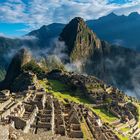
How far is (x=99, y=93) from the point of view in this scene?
130m

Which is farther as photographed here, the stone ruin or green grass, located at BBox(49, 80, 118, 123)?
green grass, located at BBox(49, 80, 118, 123)

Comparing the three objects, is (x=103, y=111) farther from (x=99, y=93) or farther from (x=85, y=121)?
(x=85, y=121)

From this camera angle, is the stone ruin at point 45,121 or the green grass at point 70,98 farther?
the green grass at point 70,98

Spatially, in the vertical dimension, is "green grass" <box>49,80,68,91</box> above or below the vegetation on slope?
above

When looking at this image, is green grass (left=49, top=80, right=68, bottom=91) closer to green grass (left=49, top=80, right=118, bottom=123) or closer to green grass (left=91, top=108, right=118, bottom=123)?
green grass (left=49, top=80, right=118, bottom=123)

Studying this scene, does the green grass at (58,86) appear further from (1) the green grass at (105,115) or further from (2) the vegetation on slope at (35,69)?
(1) the green grass at (105,115)

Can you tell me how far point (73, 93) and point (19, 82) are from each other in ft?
66.5

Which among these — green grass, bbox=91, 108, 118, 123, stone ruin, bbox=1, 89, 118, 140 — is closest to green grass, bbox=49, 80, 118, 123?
green grass, bbox=91, 108, 118, 123

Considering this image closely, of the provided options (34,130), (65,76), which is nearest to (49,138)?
(34,130)

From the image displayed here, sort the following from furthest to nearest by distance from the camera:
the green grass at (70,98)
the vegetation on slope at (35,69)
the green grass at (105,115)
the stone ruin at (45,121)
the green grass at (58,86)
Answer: the vegetation on slope at (35,69) < the green grass at (58,86) < the green grass at (70,98) < the green grass at (105,115) < the stone ruin at (45,121)

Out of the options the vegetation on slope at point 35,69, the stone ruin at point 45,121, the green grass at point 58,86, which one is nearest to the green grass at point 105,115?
the stone ruin at point 45,121

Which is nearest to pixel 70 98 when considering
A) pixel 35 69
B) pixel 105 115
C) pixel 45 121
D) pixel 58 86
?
pixel 105 115

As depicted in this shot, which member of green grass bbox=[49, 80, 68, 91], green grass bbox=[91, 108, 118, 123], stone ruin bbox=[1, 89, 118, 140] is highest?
stone ruin bbox=[1, 89, 118, 140]

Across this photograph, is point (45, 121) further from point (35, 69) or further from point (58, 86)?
point (35, 69)
